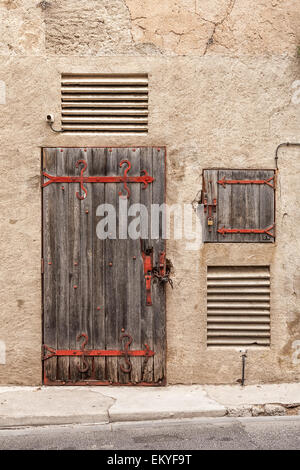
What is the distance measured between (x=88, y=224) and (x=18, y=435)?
223 cm

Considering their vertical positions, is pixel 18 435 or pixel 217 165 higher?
pixel 217 165

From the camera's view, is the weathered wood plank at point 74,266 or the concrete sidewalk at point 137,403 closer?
the concrete sidewalk at point 137,403

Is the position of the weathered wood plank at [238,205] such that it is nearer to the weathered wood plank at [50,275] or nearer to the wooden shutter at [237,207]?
the wooden shutter at [237,207]

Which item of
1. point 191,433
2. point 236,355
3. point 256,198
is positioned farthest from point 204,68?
point 191,433

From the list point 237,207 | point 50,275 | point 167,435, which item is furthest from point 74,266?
point 167,435

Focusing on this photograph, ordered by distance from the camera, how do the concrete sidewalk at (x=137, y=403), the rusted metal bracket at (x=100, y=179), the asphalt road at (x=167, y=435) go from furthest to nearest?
1. the rusted metal bracket at (x=100, y=179)
2. the concrete sidewalk at (x=137, y=403)
3. the asphalt road at (x=167, y=435)

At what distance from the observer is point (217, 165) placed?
18.3 ft

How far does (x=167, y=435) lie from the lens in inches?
175

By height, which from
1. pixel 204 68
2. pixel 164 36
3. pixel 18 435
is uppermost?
pixel 164 36

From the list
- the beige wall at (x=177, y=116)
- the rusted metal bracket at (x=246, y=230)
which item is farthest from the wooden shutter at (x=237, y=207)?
the beige wall at (x=177, y=116)

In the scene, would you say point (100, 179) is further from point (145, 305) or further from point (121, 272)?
point (145, 305)

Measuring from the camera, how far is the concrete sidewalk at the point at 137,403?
4719 mm

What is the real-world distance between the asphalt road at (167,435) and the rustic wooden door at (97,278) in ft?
3.15

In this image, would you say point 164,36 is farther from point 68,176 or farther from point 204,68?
point 68,176
